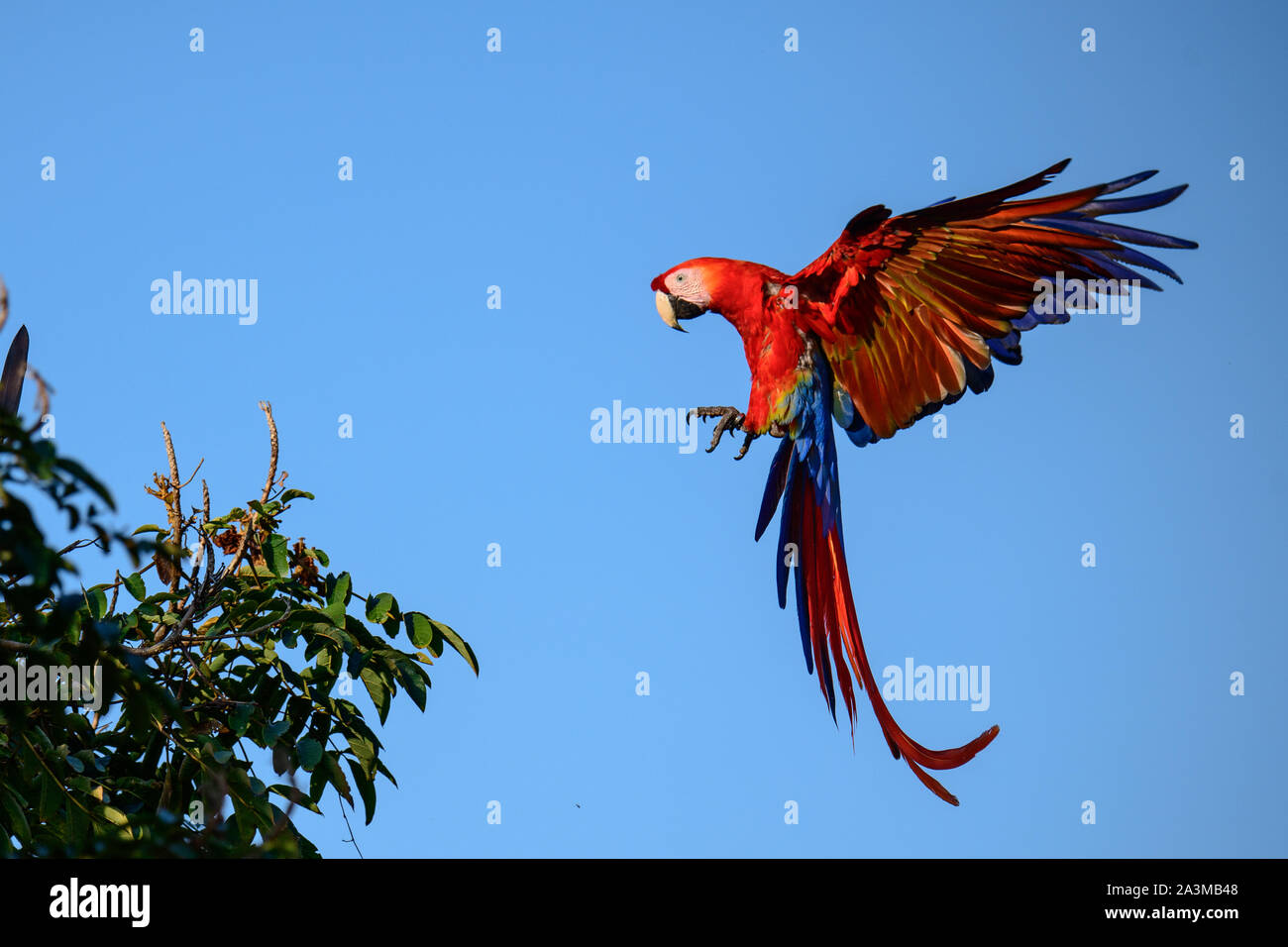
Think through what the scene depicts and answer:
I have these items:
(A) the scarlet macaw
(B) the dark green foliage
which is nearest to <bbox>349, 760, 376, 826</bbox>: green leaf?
(B) the dark green foliage

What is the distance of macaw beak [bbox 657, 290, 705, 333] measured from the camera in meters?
6.27

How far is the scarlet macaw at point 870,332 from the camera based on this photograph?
17.8 ft

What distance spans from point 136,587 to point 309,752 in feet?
3.46

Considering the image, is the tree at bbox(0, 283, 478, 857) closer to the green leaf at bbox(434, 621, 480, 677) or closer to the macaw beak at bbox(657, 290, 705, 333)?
the green leaf at bbox(434, 621, 480, 677)

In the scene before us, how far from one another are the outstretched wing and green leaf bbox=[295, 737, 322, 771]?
2784mm

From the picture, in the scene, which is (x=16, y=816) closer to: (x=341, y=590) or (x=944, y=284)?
(x=341, y=590)

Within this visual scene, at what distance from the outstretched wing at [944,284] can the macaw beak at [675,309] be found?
0.55 m

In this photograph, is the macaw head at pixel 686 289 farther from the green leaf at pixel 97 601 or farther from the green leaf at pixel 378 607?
the green leaf at pixel 97 601

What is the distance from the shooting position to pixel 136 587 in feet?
16.4

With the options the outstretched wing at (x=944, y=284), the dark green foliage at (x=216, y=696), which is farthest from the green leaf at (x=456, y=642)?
the outstretched wing at (x=944, y=284)

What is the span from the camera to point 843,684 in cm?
589
